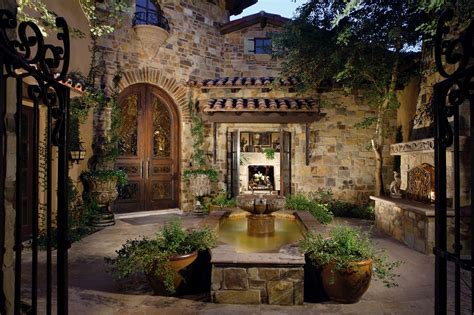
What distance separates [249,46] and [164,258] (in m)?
9.82

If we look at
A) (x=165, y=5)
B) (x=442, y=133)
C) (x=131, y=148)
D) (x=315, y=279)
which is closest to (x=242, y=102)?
(x=131, y=148)

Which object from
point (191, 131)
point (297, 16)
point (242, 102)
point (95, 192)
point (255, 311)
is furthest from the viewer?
point (191, 131)

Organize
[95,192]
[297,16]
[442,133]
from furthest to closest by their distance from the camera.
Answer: [297,16] < [95,192] < [442,133]

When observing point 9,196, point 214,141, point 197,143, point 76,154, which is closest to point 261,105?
point 214,141

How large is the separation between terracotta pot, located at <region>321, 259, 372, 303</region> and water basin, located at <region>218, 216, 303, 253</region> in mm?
1134

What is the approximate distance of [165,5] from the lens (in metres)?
9.39

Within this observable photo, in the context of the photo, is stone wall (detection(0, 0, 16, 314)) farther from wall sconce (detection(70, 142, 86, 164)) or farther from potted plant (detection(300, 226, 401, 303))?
wall sconce (detection(70, 142, 86, 164))

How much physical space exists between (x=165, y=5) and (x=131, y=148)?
4.42m

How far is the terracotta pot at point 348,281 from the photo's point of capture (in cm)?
325

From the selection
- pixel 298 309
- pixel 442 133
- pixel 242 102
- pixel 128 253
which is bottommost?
pixel 298 309

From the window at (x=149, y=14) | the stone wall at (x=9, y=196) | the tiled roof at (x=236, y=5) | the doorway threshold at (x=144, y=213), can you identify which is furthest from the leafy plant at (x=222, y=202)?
the tiled roof at (x=236, y=5)

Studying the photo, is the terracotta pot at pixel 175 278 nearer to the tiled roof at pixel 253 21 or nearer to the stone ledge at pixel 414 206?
the stone ledge at pixel 414 206

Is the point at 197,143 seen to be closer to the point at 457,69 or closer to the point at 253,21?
the point at 253,21

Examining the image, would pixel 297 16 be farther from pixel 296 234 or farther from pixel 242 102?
pixel 296 234
